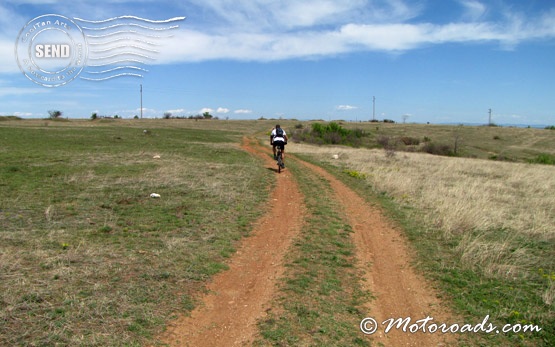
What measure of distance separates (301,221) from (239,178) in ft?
21.5

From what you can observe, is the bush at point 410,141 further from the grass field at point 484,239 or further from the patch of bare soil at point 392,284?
the patch of bare soil at point 392,284

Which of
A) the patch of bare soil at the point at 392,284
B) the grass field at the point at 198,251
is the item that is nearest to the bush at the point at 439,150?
the grass field at the point at 198,251

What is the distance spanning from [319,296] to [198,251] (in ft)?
8.87

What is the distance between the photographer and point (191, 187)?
13.9 m

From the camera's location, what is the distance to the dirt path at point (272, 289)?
4.98m

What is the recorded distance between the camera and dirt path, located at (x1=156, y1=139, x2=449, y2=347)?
196 inches

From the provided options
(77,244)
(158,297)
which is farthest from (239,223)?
(158,297)

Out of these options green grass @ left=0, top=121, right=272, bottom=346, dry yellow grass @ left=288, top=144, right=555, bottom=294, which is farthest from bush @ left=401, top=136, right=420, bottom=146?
green grass @ left=0, top=121, right=272, bottom=346

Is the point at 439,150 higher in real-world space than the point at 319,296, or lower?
higher

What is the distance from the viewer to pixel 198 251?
7668 mm

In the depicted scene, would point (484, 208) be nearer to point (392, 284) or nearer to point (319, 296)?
point (392, 284)

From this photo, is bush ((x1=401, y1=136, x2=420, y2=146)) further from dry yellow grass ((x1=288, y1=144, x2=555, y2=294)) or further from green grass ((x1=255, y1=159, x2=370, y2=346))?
green grass ((x1=255, y1=159, x2=370, y2=346))

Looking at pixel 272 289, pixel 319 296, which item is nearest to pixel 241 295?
pixel 272 289

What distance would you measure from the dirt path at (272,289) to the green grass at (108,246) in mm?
320
